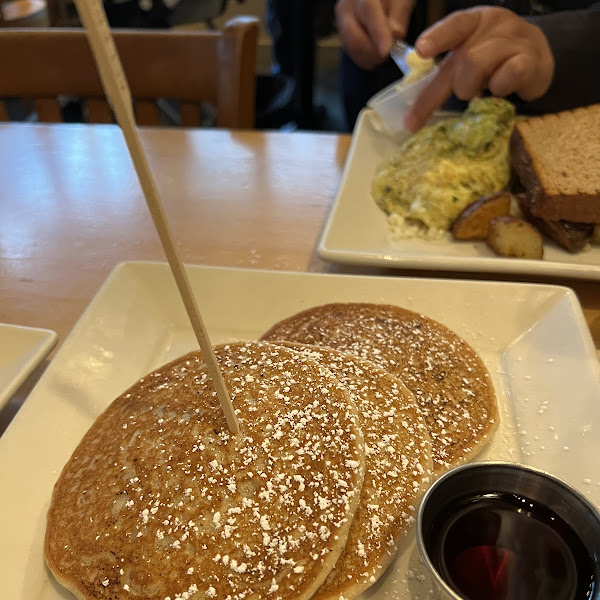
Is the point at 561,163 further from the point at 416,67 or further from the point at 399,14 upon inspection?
the point at 399,14

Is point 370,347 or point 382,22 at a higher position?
point 382,22

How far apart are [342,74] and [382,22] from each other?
0.91 m

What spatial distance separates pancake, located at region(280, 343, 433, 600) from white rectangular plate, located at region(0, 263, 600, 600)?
0.28 feet

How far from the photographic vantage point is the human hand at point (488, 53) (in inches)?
78.6

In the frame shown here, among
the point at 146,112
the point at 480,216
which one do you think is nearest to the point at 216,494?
the point at 480,216

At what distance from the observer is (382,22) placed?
2.31 meters

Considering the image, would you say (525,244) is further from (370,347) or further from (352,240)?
(370,347)

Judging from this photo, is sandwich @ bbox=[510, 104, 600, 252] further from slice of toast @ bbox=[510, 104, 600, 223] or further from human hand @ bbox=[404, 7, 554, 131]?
human hand @ bbox=[404, 7, 554, 131]

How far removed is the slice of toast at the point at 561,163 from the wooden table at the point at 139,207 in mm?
218

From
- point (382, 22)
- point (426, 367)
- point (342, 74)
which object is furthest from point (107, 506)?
point (342, 74)

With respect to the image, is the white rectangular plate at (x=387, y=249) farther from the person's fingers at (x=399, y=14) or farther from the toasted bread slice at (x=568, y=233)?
the person's fingers at (x=399, y=14)

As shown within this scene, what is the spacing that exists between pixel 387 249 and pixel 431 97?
2.44 ft

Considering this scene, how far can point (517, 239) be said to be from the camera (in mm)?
1582

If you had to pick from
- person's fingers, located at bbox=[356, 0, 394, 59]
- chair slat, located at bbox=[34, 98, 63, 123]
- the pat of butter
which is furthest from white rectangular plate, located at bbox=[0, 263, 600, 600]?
chair slat, located at bbox=[34, 98, 63, 123]
